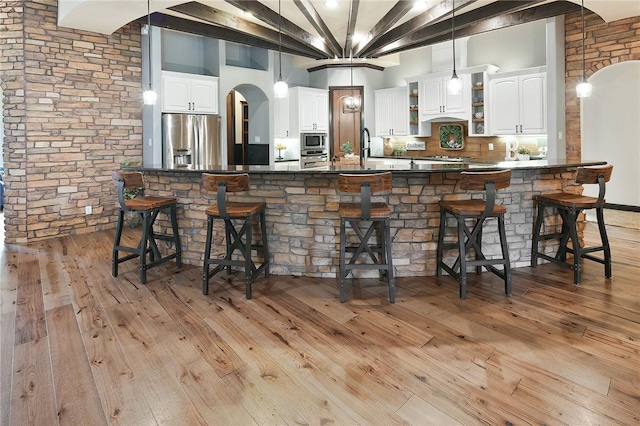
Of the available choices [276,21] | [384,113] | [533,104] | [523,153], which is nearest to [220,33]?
[276,21]

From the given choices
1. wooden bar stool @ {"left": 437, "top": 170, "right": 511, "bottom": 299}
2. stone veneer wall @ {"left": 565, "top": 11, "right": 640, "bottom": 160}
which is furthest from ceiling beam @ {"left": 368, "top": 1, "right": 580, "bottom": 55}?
wooden bar stool @ {"left": 437, "top": 170, "right": 511, "bottom": 299}

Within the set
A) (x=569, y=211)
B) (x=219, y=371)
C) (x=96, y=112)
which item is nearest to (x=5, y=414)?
(x=219, y=371)

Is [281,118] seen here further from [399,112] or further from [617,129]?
[617,129]

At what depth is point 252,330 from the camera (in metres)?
2.68

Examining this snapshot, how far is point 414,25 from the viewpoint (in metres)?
5.77

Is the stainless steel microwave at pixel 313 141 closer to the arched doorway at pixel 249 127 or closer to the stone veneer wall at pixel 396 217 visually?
the arched doorway at pixel 249 127

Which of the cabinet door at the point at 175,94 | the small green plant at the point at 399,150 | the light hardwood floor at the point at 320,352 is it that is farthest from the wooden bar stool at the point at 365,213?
the small green plant at the point at 399,150

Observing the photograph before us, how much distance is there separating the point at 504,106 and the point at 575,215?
3936mm

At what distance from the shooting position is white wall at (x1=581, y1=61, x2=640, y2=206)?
6703mm

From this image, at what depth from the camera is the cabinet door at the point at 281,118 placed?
8.18m

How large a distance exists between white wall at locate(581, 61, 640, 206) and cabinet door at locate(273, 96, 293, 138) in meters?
5.13

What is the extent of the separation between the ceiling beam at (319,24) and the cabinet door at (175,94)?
2172mm

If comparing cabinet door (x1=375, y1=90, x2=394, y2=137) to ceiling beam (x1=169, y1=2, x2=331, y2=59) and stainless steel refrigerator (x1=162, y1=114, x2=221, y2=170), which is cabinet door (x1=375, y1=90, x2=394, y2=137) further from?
stainless steel refrigerator (x1=162, y1=114, x2=221, y2=170)

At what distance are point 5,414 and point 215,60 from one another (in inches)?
243
